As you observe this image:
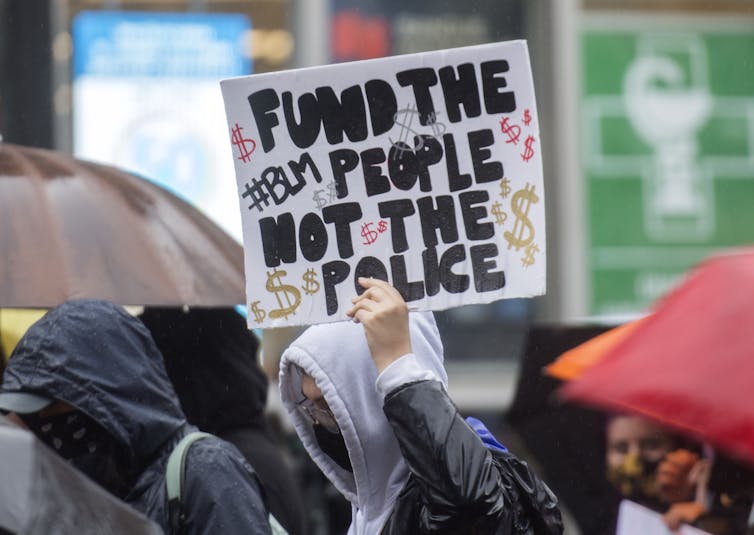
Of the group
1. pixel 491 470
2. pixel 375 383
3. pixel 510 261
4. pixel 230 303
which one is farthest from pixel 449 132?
pixel 230 303

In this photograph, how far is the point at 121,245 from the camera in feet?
14.9

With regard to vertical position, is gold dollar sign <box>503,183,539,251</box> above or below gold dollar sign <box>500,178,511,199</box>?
below

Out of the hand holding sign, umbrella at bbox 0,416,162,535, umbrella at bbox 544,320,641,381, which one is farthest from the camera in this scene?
umbrella at bbox 544,320,641,381

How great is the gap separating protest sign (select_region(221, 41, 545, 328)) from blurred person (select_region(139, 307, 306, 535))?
114cm

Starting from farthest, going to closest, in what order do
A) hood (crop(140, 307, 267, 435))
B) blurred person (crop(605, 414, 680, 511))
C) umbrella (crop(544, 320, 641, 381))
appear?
1. hood (crop(140, 307, 267, 435))
2. umbrella (crop(544, 320, 641, 381))
3. blurred person (crop(605, 414, 680, 511))

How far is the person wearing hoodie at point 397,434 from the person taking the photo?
2.89 metres

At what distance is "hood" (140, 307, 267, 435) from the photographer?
14.8 ft

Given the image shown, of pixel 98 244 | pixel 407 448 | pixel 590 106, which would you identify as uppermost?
pixel 590 106

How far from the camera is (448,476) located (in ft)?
9.41

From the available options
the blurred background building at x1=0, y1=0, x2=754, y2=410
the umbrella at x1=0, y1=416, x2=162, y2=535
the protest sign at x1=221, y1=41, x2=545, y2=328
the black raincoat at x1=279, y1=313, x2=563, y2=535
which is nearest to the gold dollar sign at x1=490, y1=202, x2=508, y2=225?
the protest sign at x1=221, y1=41, x2=545, y2=328

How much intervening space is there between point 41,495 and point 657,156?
27.6 feet

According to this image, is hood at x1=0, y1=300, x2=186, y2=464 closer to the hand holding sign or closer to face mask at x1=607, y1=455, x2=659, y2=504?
the hand holding sign

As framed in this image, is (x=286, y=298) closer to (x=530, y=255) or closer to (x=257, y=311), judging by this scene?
(x=257, y=311)

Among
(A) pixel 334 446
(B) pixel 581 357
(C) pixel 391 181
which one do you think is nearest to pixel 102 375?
(A) pixel 334 446
